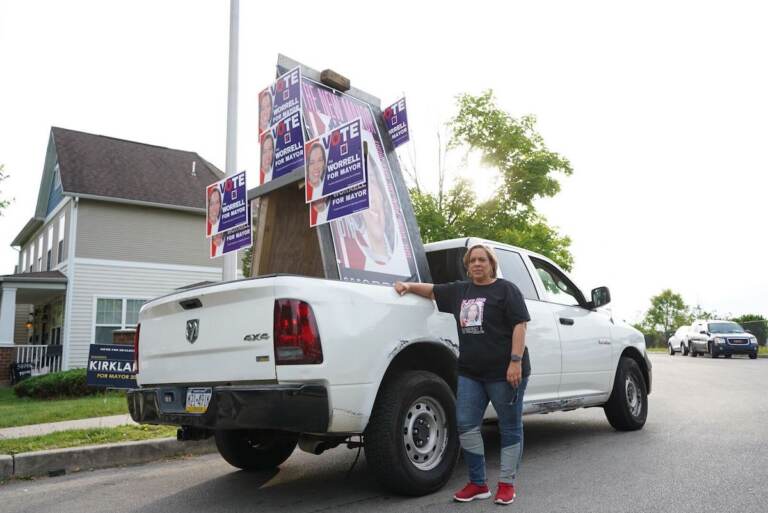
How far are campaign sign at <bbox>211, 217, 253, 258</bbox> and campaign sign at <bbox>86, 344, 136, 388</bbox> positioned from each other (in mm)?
1892

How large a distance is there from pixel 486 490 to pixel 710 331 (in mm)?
26374

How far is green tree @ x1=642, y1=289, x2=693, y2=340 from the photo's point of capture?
195 feet

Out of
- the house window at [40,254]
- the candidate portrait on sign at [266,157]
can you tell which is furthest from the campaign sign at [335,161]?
the house window at [40,254]

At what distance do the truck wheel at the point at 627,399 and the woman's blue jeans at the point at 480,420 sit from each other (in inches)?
119

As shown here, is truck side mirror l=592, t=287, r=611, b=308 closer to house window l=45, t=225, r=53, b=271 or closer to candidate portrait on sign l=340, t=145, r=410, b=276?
candidate portrait on sign l=340, t=145, r=410, b=276

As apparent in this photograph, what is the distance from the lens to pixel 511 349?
4434 millimetres

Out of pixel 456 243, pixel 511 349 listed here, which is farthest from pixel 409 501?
pixel 456 243

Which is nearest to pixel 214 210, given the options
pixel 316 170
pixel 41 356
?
pixel 316 170

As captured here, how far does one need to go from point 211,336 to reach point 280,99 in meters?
2.53

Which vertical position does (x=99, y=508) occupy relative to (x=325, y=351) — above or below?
below

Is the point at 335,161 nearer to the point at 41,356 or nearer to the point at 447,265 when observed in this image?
the point at 447,265

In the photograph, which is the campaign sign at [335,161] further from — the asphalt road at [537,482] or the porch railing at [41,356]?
the porch railing at [41,356]

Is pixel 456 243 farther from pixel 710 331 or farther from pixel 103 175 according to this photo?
pixel 710 331

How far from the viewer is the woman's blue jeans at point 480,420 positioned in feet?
14.4
